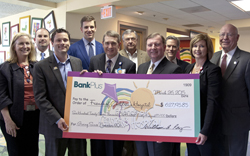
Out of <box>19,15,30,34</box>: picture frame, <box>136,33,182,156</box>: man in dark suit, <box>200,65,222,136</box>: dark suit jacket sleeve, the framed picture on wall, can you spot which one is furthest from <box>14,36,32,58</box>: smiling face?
the framed picture on wall

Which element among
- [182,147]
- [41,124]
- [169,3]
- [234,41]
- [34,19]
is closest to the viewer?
[41,124]

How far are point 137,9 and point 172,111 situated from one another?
6296 millimetres

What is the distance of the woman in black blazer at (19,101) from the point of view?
229cm

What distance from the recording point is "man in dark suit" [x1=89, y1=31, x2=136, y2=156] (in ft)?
7.46

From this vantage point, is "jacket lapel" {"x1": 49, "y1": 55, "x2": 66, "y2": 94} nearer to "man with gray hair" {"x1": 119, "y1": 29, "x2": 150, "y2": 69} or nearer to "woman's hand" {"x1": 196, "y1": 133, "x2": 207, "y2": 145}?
"woman's hand" {"x1": 196, "y1": 133, "x2": 207, "y2": 145}

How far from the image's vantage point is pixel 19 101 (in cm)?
229

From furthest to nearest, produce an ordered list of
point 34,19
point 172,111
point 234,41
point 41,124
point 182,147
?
point 34,19 → point 182,147 → point 234,41 → point 41,124 → point 172,111

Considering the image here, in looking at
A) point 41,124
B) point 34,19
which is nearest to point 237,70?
point 41,124

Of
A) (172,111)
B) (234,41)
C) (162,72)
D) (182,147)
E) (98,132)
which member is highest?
(234,41)

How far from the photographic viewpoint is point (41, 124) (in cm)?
209

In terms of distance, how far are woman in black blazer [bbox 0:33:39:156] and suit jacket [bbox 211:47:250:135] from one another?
203cm

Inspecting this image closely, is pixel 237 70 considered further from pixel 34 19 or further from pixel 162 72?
pixel 34 19

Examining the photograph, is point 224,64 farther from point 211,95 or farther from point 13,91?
point 13,91

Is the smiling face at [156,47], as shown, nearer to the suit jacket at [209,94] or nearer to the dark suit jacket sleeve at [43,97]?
the suit jacket at [209,94]
